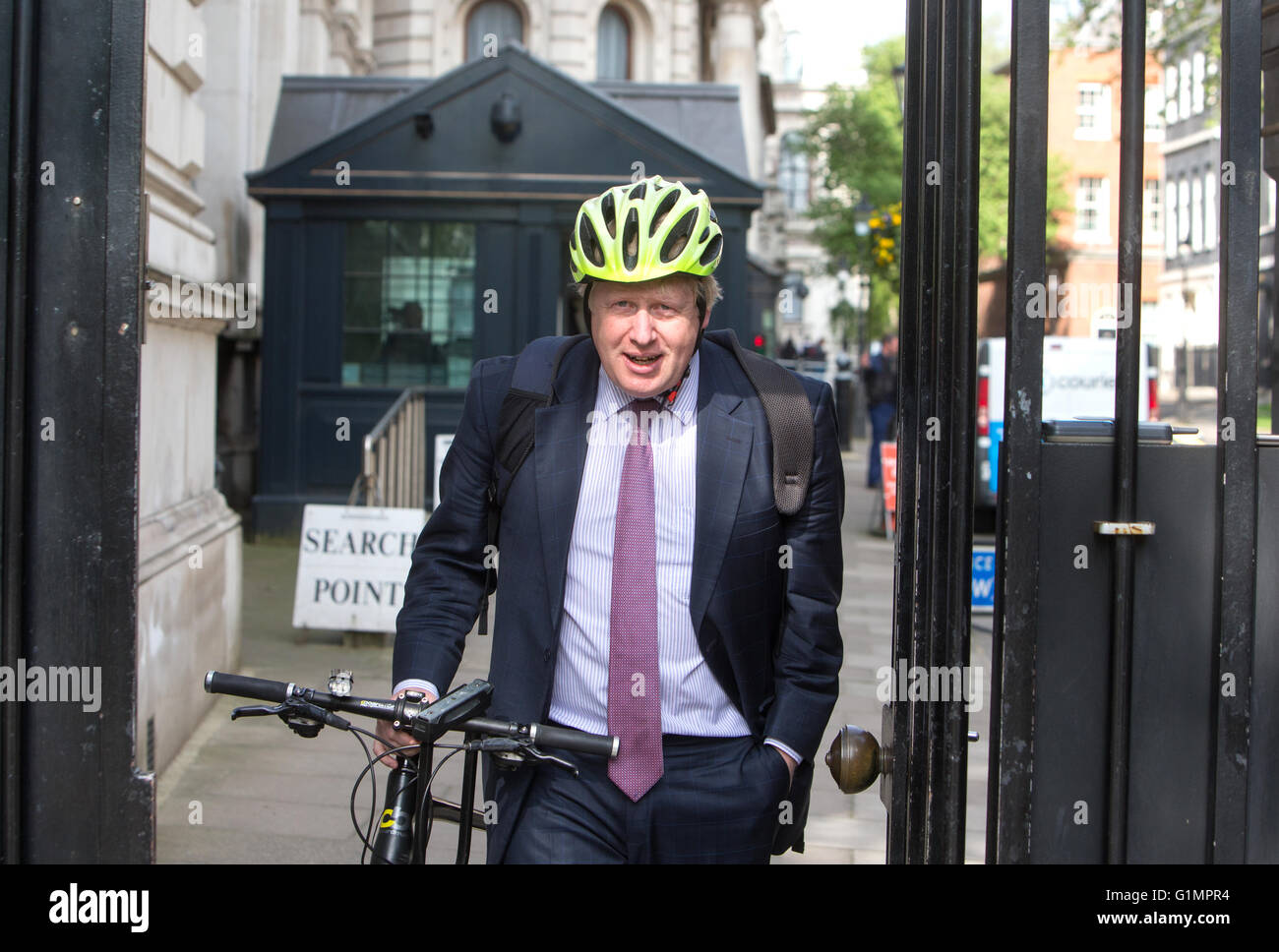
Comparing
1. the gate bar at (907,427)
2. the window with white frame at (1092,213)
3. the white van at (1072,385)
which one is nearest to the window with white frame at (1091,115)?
the window with white frame at (1092,213)

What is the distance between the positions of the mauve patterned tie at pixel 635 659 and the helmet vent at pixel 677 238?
19.3 inches

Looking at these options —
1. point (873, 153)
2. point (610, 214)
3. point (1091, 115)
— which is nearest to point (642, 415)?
point (610, 214)

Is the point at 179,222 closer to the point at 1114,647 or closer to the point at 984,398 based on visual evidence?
the point at 1114,647

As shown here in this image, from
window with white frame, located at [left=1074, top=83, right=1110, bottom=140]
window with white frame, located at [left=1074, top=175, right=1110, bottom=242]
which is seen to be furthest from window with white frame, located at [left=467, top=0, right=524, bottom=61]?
window with white frame, located at [left=1074, top=175, right=1110, bottom=242]

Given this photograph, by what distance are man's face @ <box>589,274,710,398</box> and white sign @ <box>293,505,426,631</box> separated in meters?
6.02

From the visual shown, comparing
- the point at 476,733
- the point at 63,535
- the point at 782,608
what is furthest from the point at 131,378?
the point at 782,608

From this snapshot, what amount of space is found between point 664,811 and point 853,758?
40 centimetres

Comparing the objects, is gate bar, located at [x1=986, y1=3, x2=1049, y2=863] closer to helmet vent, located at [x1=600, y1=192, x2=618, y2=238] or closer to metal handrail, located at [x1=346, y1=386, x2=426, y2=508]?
helmet vent, located at [x1=600, y1=192, x2=618, y2=238]

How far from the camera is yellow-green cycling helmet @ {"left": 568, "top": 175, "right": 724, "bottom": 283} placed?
273 centimetres

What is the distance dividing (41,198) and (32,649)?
782 mm

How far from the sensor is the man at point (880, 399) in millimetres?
18609

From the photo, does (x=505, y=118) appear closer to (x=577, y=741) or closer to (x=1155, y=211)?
(x=577, y=741)

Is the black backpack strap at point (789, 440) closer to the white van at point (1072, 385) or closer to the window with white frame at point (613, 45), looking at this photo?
the white van at point (1072, 385)

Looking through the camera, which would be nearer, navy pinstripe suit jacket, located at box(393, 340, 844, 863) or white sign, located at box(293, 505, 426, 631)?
navy pinstripe suit jacket, located at box(393, 340, 844, 863)
